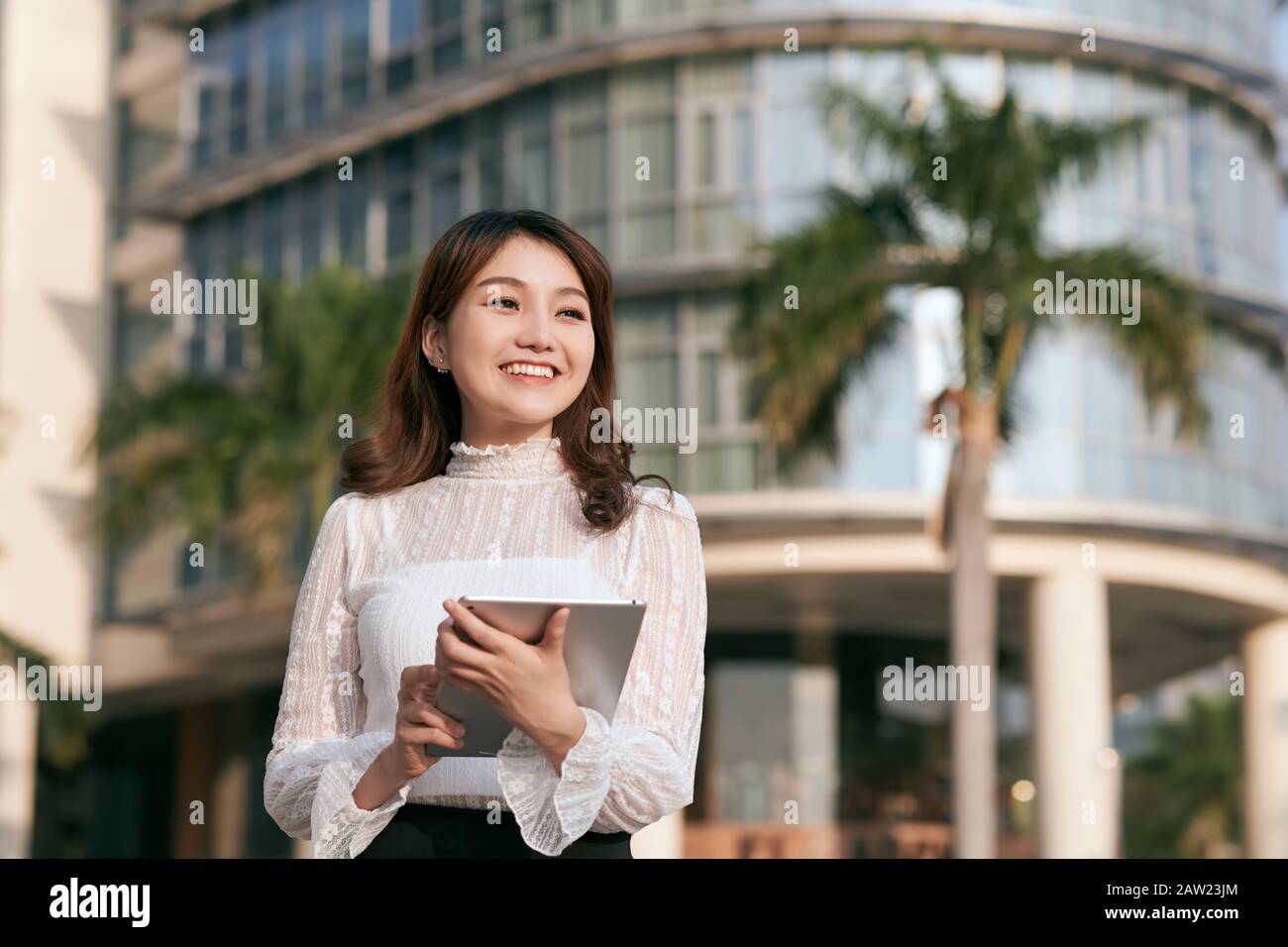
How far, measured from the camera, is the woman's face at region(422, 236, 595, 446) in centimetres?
312

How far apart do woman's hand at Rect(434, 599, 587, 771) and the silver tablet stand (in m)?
0.01

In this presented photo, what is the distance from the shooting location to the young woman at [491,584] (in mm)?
2721

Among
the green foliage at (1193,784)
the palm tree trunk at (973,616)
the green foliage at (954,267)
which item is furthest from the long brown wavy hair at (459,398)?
the green foliage at (1193,784)

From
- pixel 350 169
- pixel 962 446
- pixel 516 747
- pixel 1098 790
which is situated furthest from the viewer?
pixel 350 169

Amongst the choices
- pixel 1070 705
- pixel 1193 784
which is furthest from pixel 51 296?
pixel 1193 784

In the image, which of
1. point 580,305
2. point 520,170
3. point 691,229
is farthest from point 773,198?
point 580,305

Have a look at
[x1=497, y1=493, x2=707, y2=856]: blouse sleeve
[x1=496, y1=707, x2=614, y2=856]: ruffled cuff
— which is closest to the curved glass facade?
[x1=497, y1=493, x2=707, y2=856]: blouse sleeve

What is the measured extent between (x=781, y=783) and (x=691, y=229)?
714 centimetres

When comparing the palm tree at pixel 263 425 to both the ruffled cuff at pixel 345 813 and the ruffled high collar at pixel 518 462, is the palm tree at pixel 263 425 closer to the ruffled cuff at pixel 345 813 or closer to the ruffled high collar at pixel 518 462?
the ruffled high collar at pixel 518 462

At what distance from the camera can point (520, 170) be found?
2577 centimetres

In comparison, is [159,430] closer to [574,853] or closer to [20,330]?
[20,330]

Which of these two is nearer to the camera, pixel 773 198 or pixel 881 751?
pixel 773 198

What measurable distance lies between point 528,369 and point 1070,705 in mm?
21975

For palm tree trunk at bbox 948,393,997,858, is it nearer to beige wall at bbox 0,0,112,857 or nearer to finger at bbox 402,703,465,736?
beige wall at bbox 0,0,112,857
